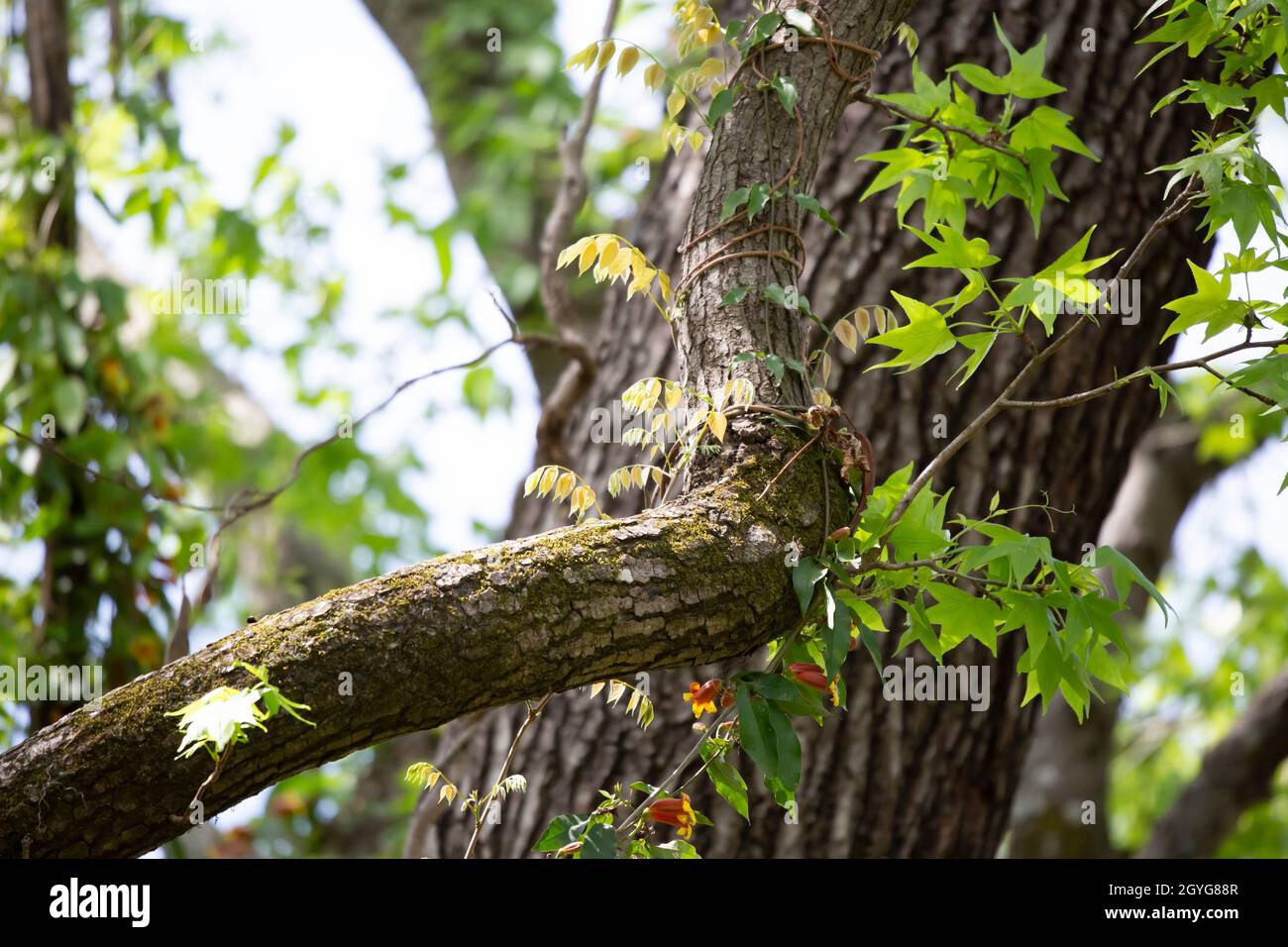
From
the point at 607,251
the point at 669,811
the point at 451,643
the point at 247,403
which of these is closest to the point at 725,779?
the point at 669,811

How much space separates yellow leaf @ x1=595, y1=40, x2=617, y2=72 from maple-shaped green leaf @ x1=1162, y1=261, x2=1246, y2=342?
815 mm

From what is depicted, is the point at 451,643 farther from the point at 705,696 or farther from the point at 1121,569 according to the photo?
the point at 1121,569

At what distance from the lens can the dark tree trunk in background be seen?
239 cm

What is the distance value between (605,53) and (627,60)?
0.04 m

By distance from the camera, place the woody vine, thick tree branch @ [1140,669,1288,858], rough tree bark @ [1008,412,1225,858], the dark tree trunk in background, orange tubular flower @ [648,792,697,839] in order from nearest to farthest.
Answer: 1. the woody vine
2. orange tubular flower @ [648,792,697,839]
3. the dark tree trunk in background
4. thick tree branch @ [1140,669,1288,858]
5. rough tree bark @ [1008,412,1225,858]

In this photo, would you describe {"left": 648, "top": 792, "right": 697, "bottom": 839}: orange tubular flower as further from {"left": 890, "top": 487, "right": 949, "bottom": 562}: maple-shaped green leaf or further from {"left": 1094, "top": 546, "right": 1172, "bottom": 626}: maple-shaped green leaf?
{"left": 1094, "top": 546, "right": 1172, "bottom": 626}: maple-shaped green leaf

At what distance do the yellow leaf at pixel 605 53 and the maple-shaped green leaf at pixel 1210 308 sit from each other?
815 millimetres

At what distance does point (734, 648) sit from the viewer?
131 cm

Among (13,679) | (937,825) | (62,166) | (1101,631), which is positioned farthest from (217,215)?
(1101,631)

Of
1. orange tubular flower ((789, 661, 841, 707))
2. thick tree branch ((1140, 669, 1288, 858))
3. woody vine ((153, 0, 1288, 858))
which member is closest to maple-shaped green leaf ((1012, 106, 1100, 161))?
woody vine ((153, 0, 1288, 858))

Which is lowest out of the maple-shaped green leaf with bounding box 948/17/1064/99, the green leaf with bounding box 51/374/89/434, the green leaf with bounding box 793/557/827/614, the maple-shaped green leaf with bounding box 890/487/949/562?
the green leaf with bounding box 793/557/827/614

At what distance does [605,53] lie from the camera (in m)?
1.58

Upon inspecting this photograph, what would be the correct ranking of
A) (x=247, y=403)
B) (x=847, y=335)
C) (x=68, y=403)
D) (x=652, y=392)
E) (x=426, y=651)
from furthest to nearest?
1. (x=247, y=403)
2. (x=68, y=403)
3. (x=847, y=335)
4. (x=652, y=392)
5. (x=426, y=651)

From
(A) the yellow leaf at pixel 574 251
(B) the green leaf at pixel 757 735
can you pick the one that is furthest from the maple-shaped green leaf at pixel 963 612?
(A) the yellow leaf at pixel 574 251
